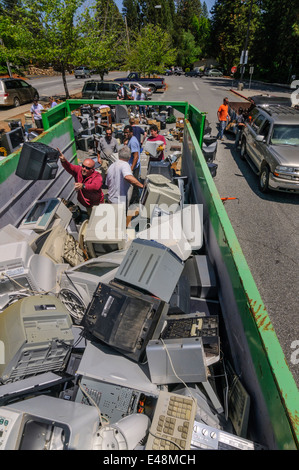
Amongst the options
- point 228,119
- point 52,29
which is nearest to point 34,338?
point 228,119

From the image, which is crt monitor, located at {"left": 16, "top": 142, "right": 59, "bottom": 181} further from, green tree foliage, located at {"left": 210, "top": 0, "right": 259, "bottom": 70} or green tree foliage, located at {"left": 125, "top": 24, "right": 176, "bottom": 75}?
green tree foliage, located at {"left": 210, "top": 0, "right": 259, "bottom": 70}

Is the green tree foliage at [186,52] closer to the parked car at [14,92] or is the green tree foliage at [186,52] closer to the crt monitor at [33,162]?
the parked car at [14,92]

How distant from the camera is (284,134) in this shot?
793 cm

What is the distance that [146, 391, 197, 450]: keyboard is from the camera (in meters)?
1.83

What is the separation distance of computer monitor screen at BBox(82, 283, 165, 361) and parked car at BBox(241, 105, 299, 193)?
594 centimetres

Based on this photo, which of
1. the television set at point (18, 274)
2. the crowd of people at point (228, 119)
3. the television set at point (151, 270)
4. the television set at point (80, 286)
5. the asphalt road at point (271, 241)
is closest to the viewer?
the television set at point (151, 270)

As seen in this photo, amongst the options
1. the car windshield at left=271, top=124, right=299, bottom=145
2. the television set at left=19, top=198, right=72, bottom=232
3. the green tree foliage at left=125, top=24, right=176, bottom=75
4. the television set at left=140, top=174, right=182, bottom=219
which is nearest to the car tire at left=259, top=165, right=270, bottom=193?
the car windshield at left=271, top=124, right=299, bottom=145

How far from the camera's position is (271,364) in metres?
1.76

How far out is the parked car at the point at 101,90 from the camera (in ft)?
58.6

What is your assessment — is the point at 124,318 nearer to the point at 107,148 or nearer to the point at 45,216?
the point at 45,216

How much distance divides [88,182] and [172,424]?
3710mm

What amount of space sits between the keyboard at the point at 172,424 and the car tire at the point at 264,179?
6.82 metres

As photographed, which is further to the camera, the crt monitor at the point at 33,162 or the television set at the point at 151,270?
the crt monitor at the point at 33,162

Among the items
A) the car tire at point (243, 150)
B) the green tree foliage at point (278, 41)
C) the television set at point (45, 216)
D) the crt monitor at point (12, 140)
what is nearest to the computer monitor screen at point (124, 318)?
the television set at point (45, 216)
